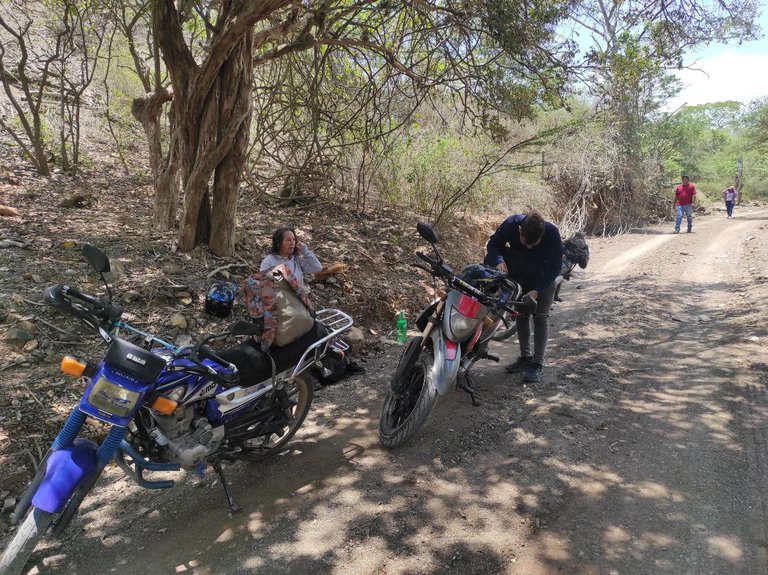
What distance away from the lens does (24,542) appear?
2201 millimetres

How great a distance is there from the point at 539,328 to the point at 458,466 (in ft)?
6.14

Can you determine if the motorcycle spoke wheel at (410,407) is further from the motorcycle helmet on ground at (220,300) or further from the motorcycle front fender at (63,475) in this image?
the motorcycle helmet on ground at (220,300)

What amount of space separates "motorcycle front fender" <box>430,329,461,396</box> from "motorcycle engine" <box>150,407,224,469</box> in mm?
1476

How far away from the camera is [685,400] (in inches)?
158

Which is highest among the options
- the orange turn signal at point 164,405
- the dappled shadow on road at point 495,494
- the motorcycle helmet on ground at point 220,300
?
the motorcycle helmet on ground at point 220,300

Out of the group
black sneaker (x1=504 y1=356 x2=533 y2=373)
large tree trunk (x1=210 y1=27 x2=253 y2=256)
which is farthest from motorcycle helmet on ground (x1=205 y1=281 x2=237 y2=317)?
black sneaker (x1=504 y1=356 x2=533 y2=373)

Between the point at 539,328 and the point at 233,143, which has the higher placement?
the point at 233,143

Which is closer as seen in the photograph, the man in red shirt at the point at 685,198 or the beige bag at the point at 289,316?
the beige bag at the point at 289,316

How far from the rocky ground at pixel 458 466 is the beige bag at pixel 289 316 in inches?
35.7

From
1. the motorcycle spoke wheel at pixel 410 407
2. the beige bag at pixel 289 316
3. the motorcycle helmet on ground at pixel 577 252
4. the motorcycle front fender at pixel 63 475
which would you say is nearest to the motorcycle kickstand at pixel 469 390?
the motorcycle spoke wheel at pixel 410 407

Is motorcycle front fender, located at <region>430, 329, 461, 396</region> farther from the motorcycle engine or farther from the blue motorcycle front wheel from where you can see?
the blue motorcycle front wheel

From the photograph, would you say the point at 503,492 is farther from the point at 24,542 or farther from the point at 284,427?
the point at 24,542

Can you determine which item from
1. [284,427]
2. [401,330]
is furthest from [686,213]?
[284,427]

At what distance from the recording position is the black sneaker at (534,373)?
15.0ft
